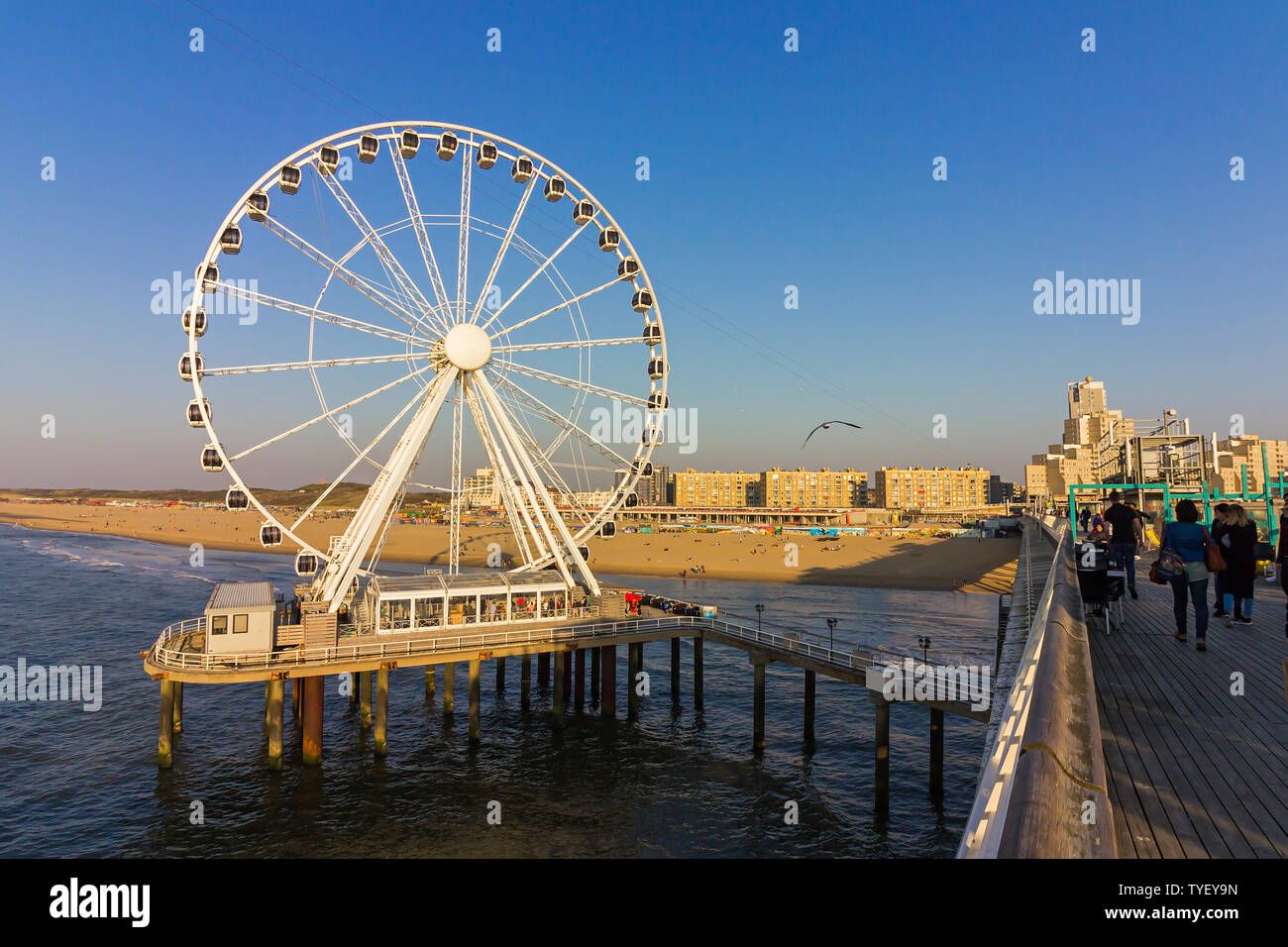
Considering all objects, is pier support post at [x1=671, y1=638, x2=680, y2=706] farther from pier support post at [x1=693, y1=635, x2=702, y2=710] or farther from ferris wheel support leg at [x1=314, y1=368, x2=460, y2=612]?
ferris wheel support leg at [x1=314, y1=368, x2=460, y2=612]

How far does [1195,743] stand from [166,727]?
2929 centimetres

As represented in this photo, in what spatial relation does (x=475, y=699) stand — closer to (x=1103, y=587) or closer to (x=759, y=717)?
(x=759, y=717)

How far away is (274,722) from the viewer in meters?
25.2

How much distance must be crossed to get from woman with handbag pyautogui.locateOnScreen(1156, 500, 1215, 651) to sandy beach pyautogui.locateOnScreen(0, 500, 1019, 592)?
218ft

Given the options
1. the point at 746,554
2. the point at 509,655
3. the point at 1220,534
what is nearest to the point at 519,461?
the point at 509,655

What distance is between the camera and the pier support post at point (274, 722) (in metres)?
25.1

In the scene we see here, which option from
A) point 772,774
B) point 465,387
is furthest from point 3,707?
point 772,774

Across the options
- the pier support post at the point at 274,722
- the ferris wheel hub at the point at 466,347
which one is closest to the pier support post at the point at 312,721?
the pier support post at the point at 274,722

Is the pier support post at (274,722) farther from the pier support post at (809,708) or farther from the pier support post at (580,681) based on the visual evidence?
the pier support post at (809,708)

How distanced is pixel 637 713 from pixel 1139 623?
71.8 ft

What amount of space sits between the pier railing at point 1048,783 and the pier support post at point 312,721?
24811 millimetres

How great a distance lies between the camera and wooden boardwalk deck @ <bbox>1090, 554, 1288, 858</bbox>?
4.95 metres

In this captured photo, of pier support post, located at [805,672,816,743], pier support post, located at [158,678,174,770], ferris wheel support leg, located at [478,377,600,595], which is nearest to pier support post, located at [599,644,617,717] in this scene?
ferris wheel support leg, located at [478,377,600,595]
